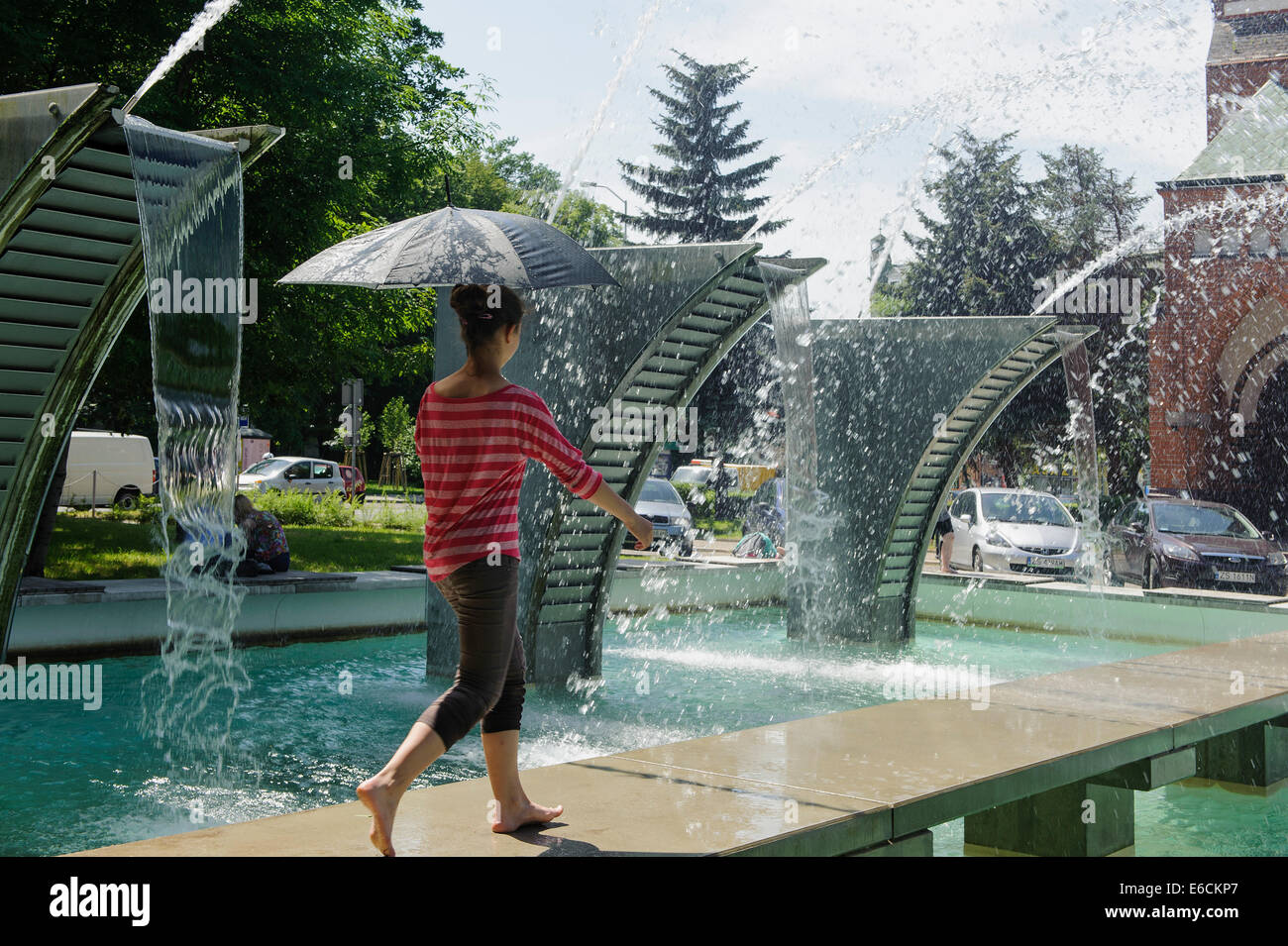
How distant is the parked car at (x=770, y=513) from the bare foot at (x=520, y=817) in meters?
19.5

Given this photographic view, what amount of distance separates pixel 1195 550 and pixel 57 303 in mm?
A: 16941

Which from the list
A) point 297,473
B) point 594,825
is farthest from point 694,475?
point 594,825

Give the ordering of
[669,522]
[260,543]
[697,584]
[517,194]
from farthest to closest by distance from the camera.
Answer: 1. [517,194]
2. [669,522]
3. [697,584]
4. [260,543]

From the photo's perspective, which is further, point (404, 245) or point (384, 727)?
point (384, 727)

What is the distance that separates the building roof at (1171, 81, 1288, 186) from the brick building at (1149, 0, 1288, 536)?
37 mm

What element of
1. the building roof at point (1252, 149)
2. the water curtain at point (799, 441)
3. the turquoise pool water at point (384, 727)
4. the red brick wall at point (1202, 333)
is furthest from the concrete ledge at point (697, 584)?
the building roof at point (1252, 149)

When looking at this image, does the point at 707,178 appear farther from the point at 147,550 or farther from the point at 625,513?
the point at 625,513

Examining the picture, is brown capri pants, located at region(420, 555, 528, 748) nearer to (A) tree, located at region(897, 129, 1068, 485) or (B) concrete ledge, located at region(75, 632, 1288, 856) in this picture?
(B) concrete ledge, located at region(75, 632, 1288, 856)

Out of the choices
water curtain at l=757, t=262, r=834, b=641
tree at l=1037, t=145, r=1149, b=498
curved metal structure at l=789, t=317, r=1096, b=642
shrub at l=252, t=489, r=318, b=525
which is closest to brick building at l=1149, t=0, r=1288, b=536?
tree at l=1037, t=145, r=1149, b=498

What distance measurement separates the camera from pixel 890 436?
12.7 meters

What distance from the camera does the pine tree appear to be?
2047 inches

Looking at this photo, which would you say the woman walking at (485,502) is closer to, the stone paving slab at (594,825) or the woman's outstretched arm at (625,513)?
the woman's outstretched arm at (625,513)
